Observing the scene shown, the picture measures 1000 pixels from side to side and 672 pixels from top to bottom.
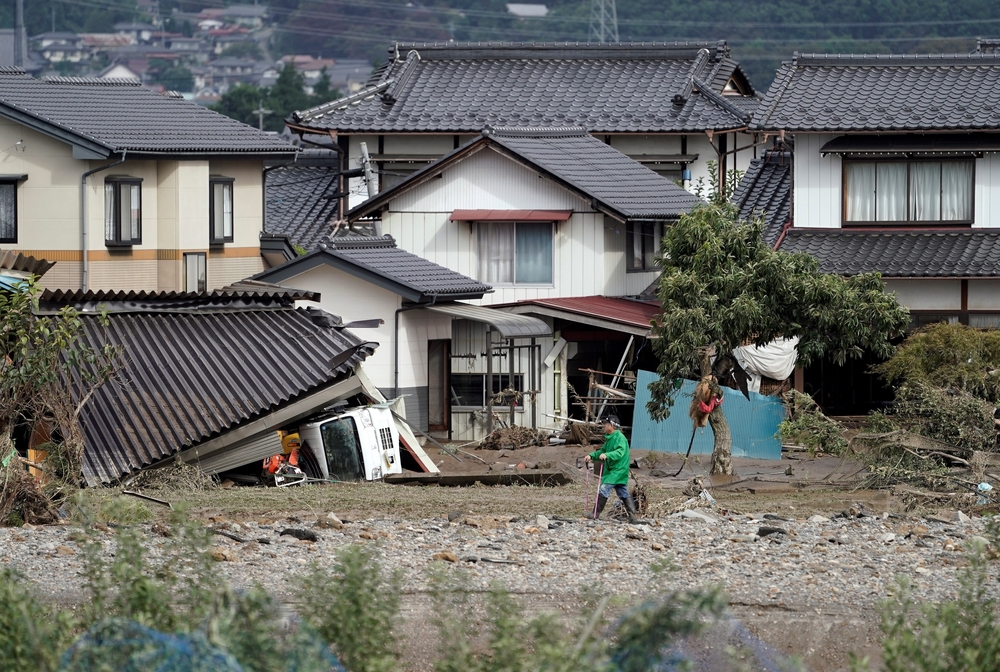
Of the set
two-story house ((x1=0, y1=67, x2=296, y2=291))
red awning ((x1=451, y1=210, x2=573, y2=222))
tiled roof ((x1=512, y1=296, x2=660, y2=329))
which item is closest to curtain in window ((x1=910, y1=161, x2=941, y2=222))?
tiled roof ((x1=512, y1=296, x2=660, y2=329))

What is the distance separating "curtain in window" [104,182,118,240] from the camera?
28.7 meters

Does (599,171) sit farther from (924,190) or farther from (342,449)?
(342,449)

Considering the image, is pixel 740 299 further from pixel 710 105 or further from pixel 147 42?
pixel 147 42

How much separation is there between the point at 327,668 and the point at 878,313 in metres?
13.9

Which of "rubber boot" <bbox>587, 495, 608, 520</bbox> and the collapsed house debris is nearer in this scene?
"rubber boot" <bbox>587, 495, 608, 520</bbox>

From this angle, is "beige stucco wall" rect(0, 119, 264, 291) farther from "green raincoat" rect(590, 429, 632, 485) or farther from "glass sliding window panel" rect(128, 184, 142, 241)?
"green raincoat" rect(590, 429, 632, 485)

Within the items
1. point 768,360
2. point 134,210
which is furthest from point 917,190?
point 134,210

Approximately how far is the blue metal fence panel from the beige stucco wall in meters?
10.7

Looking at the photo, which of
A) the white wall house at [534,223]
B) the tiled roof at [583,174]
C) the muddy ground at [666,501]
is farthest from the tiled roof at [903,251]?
the muddy ground at [666,501]

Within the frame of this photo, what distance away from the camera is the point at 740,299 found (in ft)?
65.1

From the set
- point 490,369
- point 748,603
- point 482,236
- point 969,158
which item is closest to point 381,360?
point 490,369

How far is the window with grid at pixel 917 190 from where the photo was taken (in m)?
26.1

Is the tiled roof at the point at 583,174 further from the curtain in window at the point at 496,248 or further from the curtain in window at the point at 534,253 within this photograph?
the curtain in window at the point at 496,248

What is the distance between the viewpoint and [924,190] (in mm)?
26188
